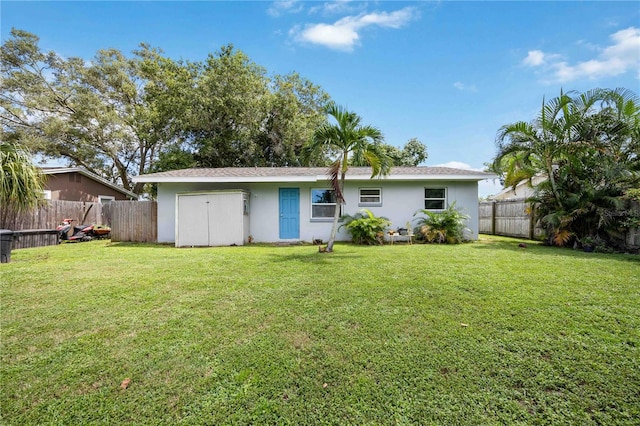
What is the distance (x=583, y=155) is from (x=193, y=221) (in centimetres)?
1304

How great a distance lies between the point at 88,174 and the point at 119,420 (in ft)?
61.4

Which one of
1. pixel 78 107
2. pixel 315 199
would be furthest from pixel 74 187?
pixel 315 199

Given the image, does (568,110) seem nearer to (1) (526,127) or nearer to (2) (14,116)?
(1) (526,127)

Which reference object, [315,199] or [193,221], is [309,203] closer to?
[315,199]

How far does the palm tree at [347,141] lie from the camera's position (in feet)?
24.7

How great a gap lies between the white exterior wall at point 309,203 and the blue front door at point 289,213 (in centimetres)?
16

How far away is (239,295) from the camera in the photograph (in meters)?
4.27

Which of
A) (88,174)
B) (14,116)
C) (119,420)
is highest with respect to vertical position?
(14,116)

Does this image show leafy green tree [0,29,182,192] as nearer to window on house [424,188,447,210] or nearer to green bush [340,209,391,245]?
green bush [340,209,391,245]

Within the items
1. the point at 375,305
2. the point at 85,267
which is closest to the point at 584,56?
the point at 375,305

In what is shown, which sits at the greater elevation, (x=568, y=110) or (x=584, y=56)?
(x=584, y=56)

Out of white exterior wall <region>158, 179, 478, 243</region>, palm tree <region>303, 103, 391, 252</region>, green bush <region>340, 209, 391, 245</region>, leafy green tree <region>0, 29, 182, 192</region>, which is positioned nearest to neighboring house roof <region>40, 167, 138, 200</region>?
leafy green tree <region>0, 29, 182, 192</region>

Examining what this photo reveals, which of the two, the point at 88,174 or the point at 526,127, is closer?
the point at 526,127

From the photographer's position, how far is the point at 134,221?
37.3 ft
